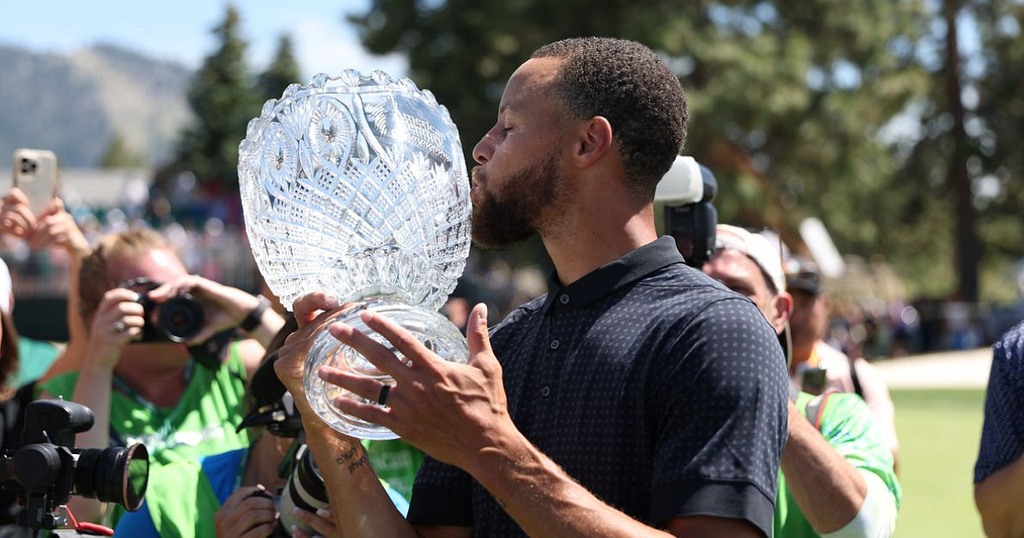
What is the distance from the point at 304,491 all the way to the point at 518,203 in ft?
3.28

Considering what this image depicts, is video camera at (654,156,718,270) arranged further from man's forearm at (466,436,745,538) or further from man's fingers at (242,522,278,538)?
man's forearm at (466,436,745,538)

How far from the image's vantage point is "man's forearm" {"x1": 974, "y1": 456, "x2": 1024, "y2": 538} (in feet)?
9.07

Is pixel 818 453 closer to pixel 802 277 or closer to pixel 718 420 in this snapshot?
pixel 718 420

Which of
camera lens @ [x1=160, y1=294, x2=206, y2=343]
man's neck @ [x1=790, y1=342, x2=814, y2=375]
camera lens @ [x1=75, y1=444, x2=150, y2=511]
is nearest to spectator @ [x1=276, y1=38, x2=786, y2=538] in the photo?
camera lens @ [x1=75, y1=444, x2=150, y2=511]

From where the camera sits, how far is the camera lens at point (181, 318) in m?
3.88

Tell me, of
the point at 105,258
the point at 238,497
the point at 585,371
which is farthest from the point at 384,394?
the point at 105,258

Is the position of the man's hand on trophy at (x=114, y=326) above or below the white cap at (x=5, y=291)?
below

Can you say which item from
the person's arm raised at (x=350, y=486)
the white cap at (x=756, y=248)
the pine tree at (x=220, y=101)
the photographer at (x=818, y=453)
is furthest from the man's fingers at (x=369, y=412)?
the pine tree at (x=220, y=101)

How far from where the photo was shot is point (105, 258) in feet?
14.4

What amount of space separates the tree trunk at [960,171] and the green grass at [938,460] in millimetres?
17216

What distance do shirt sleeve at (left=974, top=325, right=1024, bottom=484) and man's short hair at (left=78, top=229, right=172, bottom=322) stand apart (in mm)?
3028

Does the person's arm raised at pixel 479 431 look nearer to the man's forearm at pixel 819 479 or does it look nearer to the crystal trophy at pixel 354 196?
the crystal trophy at pixel 354 196

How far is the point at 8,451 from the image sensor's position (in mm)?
2754

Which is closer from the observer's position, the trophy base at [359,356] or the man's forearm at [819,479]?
the trophy base at [359,356]
